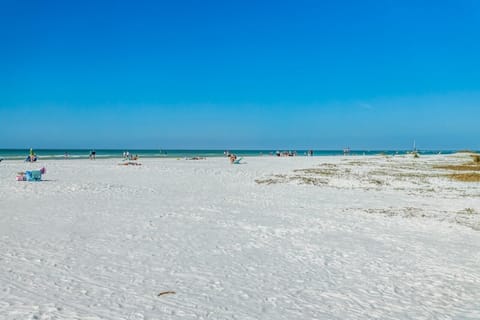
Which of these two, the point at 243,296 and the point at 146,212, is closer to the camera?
the point at 243,296

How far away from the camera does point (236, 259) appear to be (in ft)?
29.3

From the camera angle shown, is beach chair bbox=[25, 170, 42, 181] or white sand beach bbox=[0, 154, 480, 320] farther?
beach chair bbox=[25, 170, 42, 181]

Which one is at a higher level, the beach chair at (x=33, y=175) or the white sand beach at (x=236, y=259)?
the beach chair at (x=33, y=175)

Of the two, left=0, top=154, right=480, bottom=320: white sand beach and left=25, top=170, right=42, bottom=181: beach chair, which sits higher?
left=25, top=170, right=42, bottom=181: beach chair

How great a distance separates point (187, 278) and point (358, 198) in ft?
44.9

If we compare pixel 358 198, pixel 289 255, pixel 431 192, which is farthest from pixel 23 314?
pixel 431 192

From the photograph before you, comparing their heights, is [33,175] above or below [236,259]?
above

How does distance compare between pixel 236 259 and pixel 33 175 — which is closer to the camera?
pixel 236 259

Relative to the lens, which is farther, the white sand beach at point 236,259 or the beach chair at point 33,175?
the beach chair at point 33,175

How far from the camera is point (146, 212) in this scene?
48.1ft

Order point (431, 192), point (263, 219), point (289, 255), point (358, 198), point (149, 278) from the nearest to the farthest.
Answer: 1. point (149, 278)
2. point (289, 255)
3. point (263, 219)
4. point (358, 198)
5. point (431, 192)

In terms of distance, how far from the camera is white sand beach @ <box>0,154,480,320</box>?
628cm

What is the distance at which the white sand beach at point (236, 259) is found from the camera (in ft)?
20.6

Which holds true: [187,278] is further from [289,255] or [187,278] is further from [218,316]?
[289,255]
